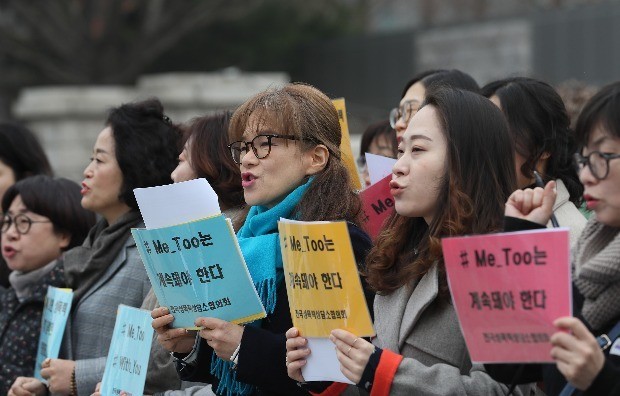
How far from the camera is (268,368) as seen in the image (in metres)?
4.39

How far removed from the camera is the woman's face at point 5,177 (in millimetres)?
7555

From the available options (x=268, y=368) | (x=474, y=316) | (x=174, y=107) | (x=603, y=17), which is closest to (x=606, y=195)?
(x=474, y=316)

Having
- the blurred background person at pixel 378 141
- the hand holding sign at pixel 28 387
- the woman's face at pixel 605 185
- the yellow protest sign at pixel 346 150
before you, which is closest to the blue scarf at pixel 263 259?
the yellow protest sign at pixel 346 150

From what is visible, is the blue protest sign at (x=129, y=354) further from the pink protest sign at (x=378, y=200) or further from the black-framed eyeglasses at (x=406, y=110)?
the black-framed eyeglasses at (x=406, y=110)

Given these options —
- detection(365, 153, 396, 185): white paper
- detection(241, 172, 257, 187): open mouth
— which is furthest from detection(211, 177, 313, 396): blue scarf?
detection(365, 153, 396, 185): white paper

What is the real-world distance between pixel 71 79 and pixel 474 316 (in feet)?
71.8

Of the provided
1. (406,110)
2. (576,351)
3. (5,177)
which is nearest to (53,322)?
(5,177)

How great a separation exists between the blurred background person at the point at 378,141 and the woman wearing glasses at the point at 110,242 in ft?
3.39

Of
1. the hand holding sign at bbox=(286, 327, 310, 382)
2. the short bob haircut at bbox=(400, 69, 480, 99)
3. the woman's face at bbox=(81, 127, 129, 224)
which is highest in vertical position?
the short bob haircut at bbox=(400, 69, 480, 99)

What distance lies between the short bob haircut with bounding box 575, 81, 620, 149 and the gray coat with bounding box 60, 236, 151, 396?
9.56 ft

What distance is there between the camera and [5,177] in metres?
7.58

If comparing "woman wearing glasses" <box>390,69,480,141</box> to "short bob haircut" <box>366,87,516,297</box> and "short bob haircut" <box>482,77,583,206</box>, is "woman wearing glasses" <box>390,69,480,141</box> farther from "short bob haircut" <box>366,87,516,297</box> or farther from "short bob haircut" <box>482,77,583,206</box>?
"short bob haircut" <box>366,87,516,297</box>

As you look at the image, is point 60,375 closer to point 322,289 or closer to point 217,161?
point 217,161

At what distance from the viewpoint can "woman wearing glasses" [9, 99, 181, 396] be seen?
19.6 ft
